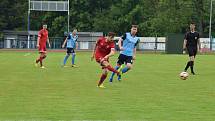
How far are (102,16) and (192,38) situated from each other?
2552 inches

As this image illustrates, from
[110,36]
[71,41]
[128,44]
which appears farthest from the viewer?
[71,41]

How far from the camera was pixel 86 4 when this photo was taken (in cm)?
8650

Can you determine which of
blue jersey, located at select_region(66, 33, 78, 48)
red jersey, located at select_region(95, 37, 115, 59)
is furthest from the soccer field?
blue jersey, located at select_region(66, 33, 78, 48)

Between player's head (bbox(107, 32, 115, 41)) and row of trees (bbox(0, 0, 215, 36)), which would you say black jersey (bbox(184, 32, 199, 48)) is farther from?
row of trees (bbox(0, 0, 215, 36))

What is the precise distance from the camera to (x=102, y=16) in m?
85.2

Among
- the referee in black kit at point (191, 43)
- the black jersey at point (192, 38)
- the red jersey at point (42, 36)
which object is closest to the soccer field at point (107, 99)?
the referee in black kit at point (191, 43)

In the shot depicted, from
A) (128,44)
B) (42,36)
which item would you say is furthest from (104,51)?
(42,36)

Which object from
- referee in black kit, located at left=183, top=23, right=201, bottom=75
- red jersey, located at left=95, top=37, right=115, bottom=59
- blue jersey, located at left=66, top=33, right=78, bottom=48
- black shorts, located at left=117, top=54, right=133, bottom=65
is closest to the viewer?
red jersey, located at left=95, top=37, right=115, bottom=59

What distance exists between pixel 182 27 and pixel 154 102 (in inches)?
2504

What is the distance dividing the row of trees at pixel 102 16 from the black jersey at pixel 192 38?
55.3 meters

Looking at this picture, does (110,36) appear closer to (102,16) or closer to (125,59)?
(125,59)

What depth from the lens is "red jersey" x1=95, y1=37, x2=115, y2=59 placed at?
15531 millimetres

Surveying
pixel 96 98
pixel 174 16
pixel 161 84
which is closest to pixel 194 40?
pixel 161 84

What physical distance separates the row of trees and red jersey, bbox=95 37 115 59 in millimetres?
60822
